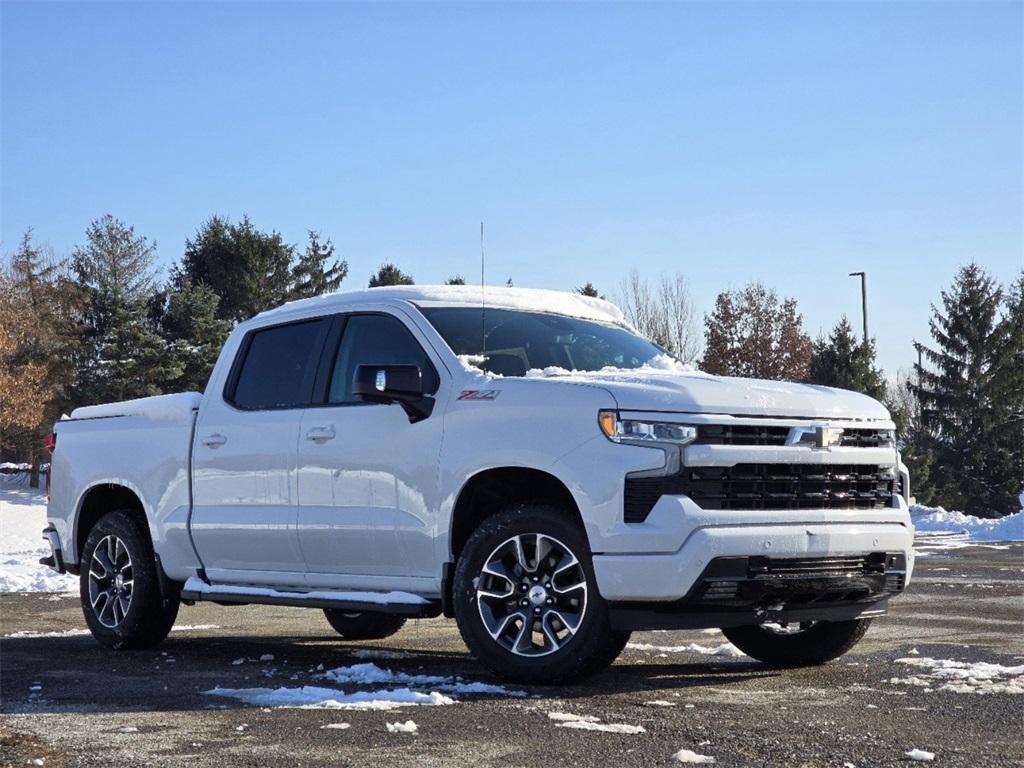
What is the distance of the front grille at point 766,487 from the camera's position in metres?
6.29

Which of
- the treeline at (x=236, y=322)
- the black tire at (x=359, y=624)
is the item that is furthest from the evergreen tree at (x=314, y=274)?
the black tire at (x=359, y=624)

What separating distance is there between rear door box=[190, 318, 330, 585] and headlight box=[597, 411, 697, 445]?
84.8 inches

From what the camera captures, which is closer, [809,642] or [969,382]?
[809,642]

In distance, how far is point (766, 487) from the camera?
6.48 m

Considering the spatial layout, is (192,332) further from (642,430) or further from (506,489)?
(642,430)

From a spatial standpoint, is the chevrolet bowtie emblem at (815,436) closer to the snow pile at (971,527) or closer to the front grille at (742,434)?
the front grille at (742,434)

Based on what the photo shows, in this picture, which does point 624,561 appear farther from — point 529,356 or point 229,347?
point 229,347

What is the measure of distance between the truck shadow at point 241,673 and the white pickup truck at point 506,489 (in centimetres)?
26

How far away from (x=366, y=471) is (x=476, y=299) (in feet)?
4.10

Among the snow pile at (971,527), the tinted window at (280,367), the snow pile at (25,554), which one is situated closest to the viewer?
the tinted window at (280,367)

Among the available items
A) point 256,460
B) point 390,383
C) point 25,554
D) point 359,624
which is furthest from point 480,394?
point 25,554

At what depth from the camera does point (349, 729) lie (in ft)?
18.0

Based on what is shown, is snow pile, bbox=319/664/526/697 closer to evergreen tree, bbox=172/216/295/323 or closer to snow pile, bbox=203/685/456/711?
snow pile, bbox=203/685/456/711

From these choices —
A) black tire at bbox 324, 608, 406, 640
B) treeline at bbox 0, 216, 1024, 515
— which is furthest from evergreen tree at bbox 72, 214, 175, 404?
black tire at bbox 324, 608, 406, 640
